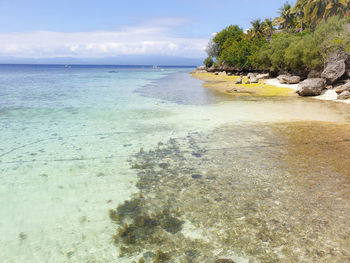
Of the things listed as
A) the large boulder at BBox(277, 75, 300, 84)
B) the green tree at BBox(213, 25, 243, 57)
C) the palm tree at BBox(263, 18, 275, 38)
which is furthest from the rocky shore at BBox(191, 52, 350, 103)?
the green tree at BBox(213, 25, 243, 57)

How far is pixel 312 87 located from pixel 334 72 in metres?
3.49

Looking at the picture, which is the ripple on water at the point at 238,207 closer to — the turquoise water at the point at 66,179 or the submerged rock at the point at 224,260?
the submerged rock at the point at 224,260

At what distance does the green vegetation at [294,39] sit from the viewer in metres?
25.5

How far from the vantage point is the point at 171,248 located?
12.9 ft

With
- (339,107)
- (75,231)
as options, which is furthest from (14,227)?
(339,107)

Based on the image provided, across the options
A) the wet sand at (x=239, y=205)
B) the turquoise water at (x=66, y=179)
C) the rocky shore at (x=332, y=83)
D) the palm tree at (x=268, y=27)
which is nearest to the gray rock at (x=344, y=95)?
the rocky shore at (x=332, y=83)

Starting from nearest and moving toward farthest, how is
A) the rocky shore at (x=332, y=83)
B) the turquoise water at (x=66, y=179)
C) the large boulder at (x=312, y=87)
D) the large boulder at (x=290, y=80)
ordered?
the turquoise water at (x=66, y=179) → the rocky shore at (x=332, y=83) → the large boulder at (x=312, y=87) → the large boulder at (x=290, y=80)

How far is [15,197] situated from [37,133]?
Result: 5.54m

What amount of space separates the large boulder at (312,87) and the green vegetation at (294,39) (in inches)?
124

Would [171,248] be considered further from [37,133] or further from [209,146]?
[37,133]

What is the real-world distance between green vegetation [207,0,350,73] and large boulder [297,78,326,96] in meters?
3.16

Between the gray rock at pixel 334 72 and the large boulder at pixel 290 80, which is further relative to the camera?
the large boulder at pixel 290 80

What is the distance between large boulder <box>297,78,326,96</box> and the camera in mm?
20359

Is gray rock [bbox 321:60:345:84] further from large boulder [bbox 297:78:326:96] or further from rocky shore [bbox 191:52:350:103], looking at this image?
large boulder [bbox 297:78:326:96]
